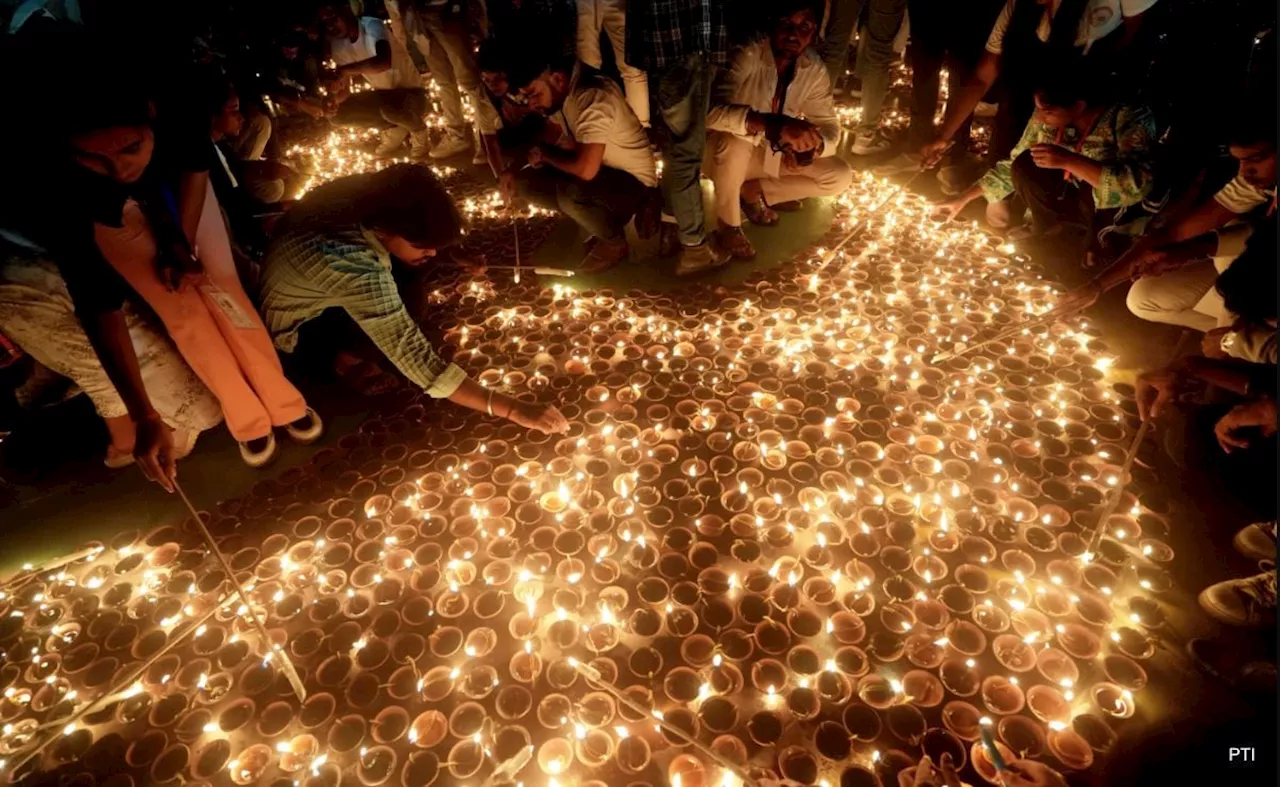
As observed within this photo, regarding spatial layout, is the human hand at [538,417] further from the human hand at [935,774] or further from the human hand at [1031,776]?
the human hand at [1031,776]

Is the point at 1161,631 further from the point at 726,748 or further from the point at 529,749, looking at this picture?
the point at 529,749

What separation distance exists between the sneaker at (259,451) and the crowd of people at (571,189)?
0.01 meters

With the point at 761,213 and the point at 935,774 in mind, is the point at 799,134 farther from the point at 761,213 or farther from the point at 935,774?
the point at 935,774

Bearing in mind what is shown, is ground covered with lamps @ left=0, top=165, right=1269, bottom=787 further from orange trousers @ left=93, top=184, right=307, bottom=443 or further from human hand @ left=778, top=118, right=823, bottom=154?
human hand @ left=778, top=118, right=823, bottom=154

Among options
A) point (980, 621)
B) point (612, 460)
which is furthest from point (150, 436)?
point (980, 621)

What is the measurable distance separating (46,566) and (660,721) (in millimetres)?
2955

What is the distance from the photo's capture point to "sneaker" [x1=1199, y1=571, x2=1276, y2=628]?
191 centimetres

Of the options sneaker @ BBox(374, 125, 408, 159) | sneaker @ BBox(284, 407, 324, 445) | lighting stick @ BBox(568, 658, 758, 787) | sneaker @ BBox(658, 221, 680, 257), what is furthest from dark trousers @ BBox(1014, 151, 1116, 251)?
sneaker @ BBox(374, 125, 408, 159)

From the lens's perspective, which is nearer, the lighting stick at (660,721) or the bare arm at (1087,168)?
the lighting stick at (660,721)

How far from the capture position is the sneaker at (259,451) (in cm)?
299

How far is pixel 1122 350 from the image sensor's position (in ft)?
10.4

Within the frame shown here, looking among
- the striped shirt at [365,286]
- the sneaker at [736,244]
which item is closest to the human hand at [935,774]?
the striped shirt at [365,286]

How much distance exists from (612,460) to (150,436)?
196cm

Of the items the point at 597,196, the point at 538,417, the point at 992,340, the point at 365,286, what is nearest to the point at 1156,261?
the point at 992,340
